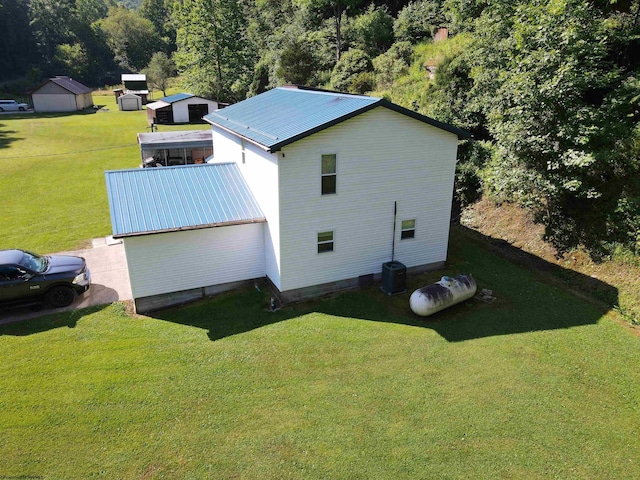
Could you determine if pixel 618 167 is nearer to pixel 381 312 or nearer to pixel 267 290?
pixel 381 312

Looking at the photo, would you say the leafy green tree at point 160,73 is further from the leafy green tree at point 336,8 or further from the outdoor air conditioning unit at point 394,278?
the outdoor air conditioning unit at point 394,278

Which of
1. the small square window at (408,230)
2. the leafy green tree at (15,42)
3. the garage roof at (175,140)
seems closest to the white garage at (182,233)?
the small square window at (408,230)

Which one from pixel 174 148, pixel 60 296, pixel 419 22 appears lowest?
pixel 60 296

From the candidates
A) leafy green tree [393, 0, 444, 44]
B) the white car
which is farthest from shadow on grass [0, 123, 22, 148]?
leafy green tree [393, 0, 444, 44]

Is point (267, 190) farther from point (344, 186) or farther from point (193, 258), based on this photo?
point (193, 258)

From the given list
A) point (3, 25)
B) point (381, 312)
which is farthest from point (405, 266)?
point (3, 25)

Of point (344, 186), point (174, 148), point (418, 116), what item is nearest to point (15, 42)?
point (174, 148)

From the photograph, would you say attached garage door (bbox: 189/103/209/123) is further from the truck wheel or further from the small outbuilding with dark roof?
the truck wheel
